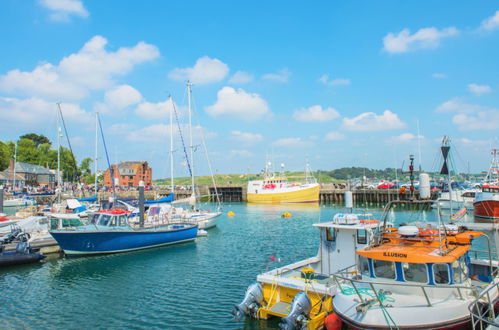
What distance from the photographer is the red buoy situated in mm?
10148

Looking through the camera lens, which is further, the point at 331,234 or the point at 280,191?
the point at 280,191

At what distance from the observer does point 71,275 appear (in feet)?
66.0

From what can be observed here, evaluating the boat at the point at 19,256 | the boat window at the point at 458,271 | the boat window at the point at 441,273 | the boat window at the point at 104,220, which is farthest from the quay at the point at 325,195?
the boat window at the point at 441,273

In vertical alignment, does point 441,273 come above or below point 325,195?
above

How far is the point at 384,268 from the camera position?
33.8 feet

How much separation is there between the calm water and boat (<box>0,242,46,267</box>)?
0.46 m

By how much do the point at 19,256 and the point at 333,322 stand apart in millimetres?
20077

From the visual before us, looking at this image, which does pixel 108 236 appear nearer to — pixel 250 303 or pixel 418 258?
pixel 250 303

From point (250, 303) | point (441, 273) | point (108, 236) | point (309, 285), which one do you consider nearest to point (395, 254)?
point (441, 273)

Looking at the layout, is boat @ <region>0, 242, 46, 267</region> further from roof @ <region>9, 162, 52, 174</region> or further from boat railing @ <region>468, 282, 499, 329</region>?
roof @ <region>9, 162, 52, 174</region>

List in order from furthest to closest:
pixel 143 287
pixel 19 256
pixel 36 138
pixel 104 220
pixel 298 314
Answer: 1. pixel 36 138
2. pixel 104 220
3. pixel 19 256
4. pixel 143 287
5. pixel 298 314

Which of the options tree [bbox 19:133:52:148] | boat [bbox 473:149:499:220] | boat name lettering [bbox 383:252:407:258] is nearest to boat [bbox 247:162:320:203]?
boat [bbox 473:149:499:220]

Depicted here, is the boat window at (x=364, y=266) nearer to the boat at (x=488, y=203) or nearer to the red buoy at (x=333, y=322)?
the red buoy at (x=333, y=322)

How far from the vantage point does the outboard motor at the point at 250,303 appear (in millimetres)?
11935
